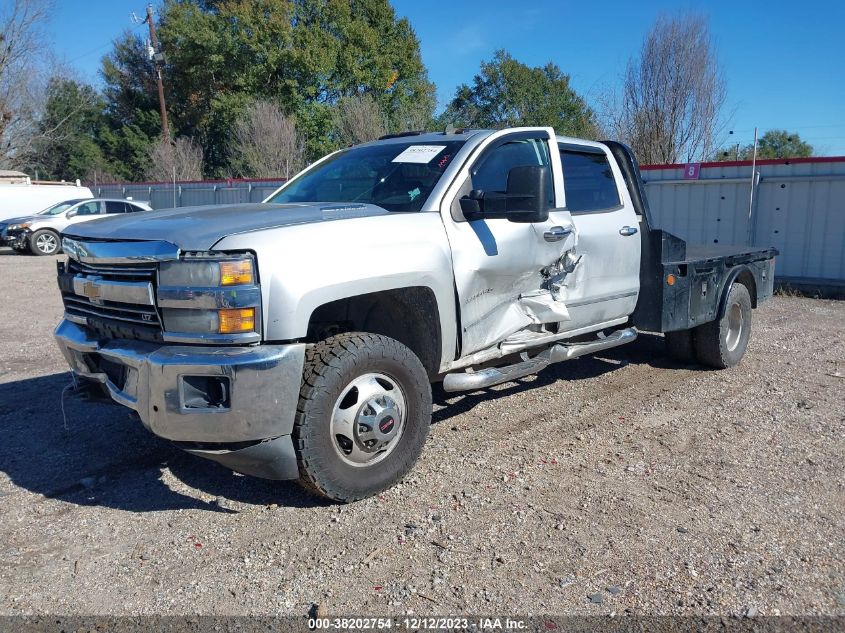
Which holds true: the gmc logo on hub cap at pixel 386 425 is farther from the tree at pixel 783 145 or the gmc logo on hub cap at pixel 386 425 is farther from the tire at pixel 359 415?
the tree at pixel 783 145

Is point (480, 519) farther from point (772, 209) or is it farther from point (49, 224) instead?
point (49, 224)

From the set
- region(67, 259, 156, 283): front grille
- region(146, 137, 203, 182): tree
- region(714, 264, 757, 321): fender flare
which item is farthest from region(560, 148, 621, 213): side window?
region(146, 137, 203, 182): tree

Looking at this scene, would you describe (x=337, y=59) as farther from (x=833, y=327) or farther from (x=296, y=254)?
(x=296, y=254)

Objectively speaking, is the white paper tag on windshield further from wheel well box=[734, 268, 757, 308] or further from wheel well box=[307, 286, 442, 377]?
wheel well box=[734, 268, 757, 308]

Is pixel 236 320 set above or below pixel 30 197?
below

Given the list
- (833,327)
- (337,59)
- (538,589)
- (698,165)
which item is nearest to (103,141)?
(337,59)

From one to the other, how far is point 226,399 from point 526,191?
2091 mm

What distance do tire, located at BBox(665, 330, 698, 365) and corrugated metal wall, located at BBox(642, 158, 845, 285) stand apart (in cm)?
656

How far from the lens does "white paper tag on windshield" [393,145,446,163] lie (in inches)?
180

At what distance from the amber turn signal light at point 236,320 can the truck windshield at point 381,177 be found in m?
1.31

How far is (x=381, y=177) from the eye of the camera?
15.2ft

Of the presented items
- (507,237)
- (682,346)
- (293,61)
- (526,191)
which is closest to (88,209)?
(682,346)

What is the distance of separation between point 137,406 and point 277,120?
28.0 m

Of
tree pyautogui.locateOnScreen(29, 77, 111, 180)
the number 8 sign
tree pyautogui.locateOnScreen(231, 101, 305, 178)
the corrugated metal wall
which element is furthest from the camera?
tree pyautogui.locateOnScreen(29, 77, 111, 180)
